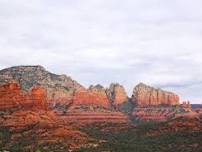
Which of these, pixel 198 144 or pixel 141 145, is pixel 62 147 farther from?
pixel 198 144

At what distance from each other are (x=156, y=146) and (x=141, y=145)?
14.7 feet

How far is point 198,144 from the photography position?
178250mm

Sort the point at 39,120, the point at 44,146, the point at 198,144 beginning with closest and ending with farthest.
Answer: the point at 44,146 < the point at 198,144 < the point at 39,120

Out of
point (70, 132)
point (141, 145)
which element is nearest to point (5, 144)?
point (70, 132)

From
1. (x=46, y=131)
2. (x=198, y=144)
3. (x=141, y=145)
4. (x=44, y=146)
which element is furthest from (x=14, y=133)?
(x=198, y=144)

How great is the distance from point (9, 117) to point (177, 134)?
5496cm

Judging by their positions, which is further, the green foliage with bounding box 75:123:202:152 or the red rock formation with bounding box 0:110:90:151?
the red rock formation with bounding box 0:110:90:151

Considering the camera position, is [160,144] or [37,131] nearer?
[37,131]

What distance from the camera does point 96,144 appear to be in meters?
168

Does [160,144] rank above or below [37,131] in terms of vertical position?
below

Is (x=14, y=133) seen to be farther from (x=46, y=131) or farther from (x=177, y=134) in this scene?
(x=177, y=134)

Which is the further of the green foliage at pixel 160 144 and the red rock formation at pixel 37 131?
the red rock formation at pixel 37 131

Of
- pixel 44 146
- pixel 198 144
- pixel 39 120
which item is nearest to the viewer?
pixel 44 146

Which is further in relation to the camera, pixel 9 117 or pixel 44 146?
pixel 9 117
